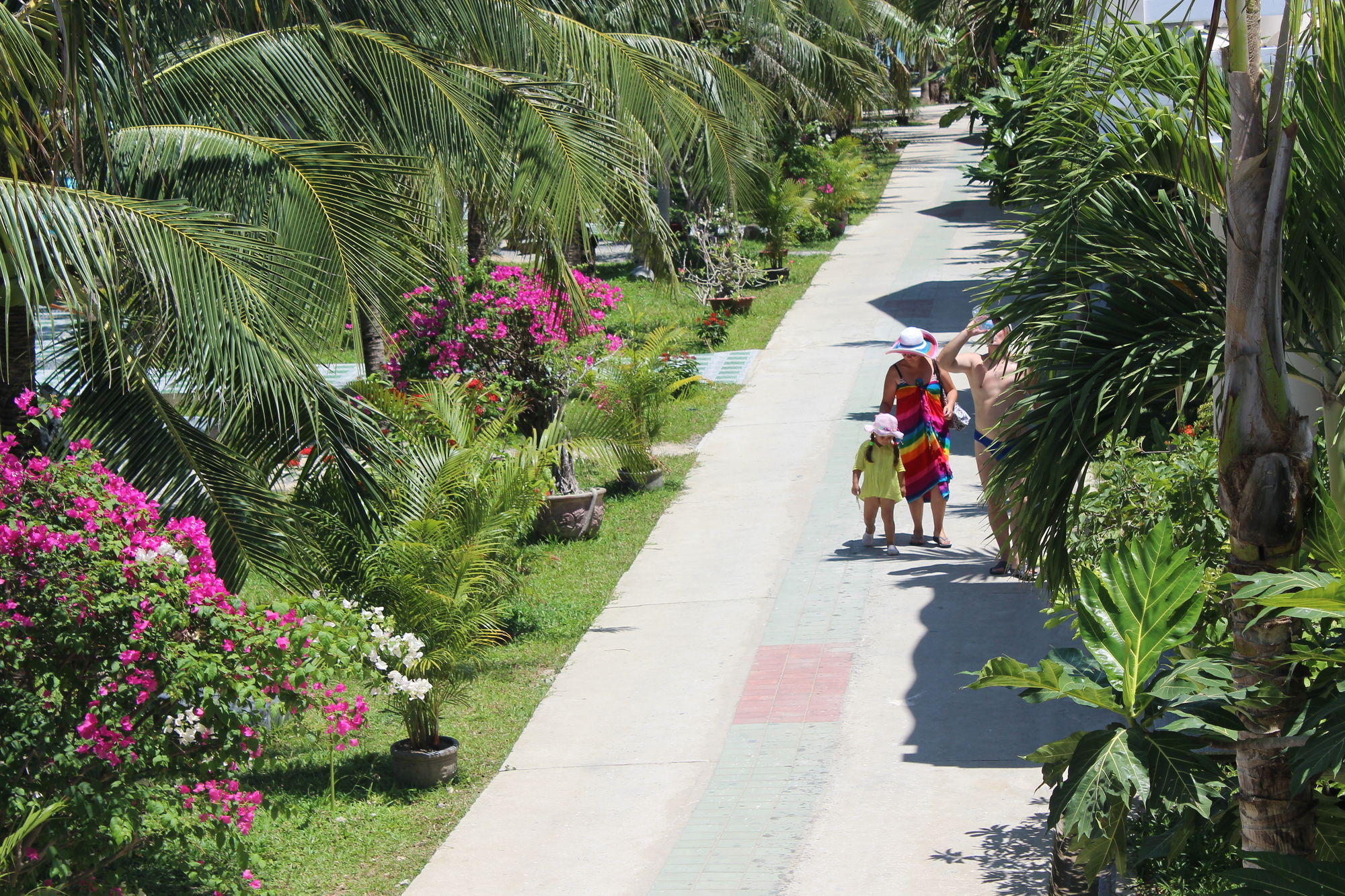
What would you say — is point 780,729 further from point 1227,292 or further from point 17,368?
point 17,368

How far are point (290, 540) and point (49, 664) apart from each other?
1.45m

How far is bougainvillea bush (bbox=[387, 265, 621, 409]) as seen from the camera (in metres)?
11.2

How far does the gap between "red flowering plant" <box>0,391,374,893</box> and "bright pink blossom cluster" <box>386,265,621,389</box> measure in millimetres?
6330

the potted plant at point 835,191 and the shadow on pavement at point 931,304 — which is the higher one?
the potted plant at point 835,191

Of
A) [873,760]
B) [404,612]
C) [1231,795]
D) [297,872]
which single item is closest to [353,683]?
[404,612]

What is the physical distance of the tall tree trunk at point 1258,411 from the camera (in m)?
3.70

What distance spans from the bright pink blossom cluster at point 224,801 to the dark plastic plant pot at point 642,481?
7068 millimetres

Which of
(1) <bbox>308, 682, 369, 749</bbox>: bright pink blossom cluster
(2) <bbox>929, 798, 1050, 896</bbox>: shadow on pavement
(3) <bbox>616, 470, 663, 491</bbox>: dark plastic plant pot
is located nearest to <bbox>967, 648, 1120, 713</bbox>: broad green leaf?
(2) <bbox>929, 798, 1050, 896</bbox>: shadow on pavement

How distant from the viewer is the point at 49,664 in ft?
15.3

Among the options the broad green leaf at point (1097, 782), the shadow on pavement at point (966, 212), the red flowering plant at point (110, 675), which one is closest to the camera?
the broad green leaf at point (1097, 782)

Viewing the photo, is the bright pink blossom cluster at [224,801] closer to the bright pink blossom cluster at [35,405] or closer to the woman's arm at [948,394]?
the bright pink blossom cluster at [35,405]

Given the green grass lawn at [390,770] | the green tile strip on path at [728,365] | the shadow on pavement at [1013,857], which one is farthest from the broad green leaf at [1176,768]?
the green tile strip on path at [728,365]

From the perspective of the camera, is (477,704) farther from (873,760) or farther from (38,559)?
(38,559)

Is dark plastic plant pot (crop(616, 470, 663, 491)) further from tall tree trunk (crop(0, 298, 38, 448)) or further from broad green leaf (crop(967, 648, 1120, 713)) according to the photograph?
broad green leaf (crop(967, 648, 1120, 713))
